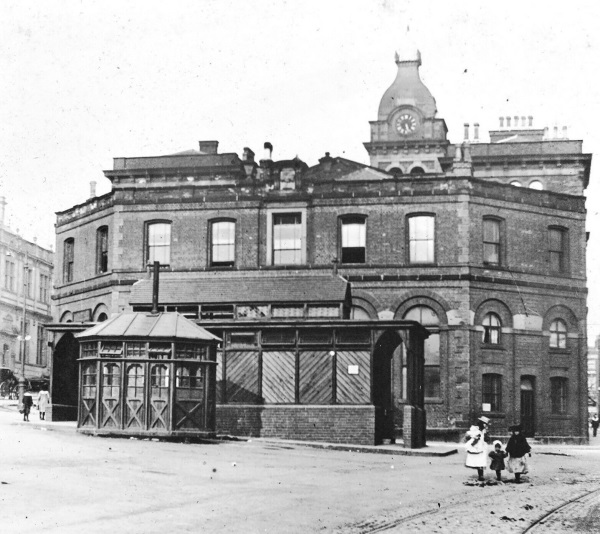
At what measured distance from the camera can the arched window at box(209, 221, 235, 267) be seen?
39188 mm

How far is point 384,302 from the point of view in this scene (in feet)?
123

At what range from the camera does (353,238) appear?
38375mm

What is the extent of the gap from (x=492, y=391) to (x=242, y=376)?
12311 mm

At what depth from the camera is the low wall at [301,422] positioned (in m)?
27.8

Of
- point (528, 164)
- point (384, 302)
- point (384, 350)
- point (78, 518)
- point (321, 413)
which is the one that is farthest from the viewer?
point (528, 164)

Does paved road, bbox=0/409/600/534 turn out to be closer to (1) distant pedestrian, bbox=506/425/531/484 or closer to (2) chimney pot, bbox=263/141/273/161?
(1) distant pedestrian, bbox=506/425/531/484

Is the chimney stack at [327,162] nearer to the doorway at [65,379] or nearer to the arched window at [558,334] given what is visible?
the arched window at [558,334]

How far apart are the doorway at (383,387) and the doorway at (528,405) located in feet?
30.5

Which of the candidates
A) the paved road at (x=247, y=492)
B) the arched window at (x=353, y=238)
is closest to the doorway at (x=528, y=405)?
the arched window at (x=353, y=238)

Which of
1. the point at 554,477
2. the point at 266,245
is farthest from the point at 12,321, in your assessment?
the point at 554,477

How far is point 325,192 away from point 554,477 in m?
19.1

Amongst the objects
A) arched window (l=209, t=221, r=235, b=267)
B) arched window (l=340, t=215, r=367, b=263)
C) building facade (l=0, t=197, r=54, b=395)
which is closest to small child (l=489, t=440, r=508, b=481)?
arched window (l=340, t=215, r=367, b=263)

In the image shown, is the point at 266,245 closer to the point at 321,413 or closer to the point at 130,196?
the point at 130,196

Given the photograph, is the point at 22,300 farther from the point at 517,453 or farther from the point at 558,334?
the point at 517,453
